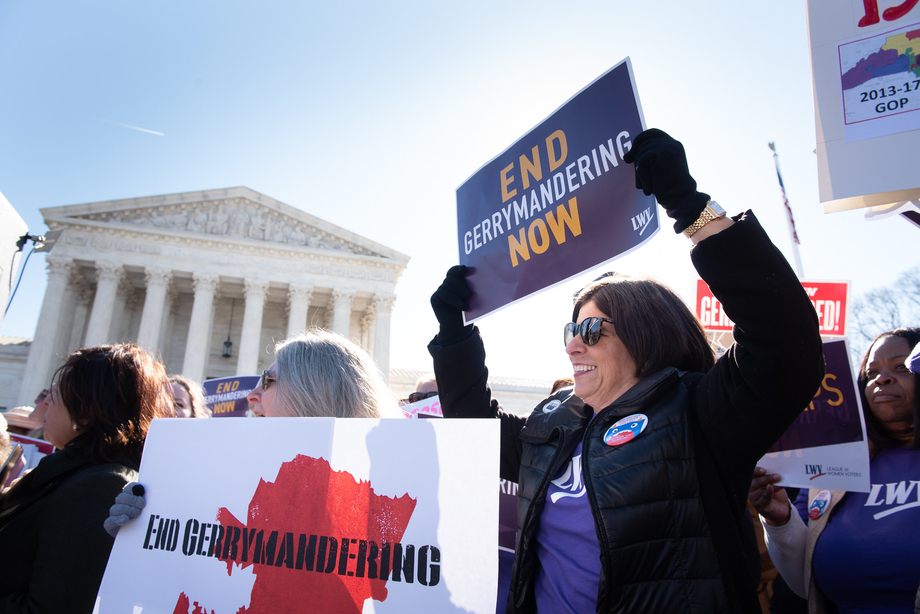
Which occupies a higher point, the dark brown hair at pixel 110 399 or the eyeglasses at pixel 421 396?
the eyeglasses at pixel 421 396

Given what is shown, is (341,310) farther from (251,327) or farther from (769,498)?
(769,498)

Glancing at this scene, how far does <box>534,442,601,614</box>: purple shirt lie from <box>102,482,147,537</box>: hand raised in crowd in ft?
4.57

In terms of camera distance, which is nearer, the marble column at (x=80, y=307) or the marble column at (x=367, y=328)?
the marble column at (x=80, y=307)

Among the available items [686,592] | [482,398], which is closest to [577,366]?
[482,398]

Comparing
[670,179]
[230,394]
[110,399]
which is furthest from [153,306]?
[670,179]

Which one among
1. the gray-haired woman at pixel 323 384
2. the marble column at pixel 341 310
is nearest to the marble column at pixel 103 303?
the marble column at pixel 341 310

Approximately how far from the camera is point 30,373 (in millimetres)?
23859

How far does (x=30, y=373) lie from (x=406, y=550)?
1187 inches

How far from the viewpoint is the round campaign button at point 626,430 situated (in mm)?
1608

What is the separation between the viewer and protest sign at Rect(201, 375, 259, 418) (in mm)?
7955

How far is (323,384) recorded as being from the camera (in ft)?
7.27

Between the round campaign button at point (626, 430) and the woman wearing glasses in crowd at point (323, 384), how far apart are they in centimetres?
103

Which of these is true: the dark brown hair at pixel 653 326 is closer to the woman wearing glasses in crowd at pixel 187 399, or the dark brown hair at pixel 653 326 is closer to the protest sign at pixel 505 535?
the protest sign at pixel 505 535

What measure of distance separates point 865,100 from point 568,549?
2.22 m
